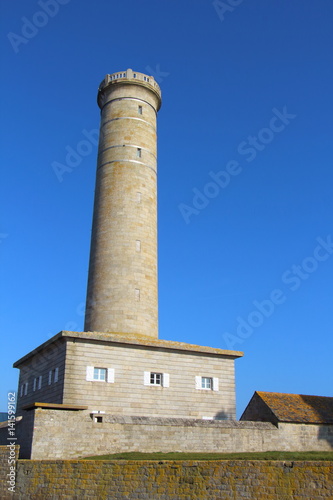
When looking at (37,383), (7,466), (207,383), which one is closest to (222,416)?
(207,383)

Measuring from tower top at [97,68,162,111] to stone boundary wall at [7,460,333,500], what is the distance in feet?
66.2

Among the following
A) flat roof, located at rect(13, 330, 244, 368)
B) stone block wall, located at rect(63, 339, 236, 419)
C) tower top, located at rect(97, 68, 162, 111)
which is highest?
tower top, located at rect(97, 68, 162, 111)

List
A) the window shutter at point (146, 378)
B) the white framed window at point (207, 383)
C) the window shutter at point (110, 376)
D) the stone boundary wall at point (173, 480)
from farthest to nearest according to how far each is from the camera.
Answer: the white framed window at point (207, 383)
the window shutter at point (146, 378)
the window shutter at point (110, 376)
the stone boundary wall at point (173, 480)

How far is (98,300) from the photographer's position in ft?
77.8

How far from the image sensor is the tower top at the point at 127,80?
27672mm

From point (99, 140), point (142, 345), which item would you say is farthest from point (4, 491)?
point (99, 140)

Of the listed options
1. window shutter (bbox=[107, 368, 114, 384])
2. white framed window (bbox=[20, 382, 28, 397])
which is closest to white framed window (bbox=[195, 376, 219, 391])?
window shutter (bbox=[107, 368, 114, 384])

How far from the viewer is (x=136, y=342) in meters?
20.9

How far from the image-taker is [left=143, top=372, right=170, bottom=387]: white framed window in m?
Answer: 20.8

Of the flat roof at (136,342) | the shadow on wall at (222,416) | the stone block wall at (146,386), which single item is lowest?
the shadow on wall at (222,416)

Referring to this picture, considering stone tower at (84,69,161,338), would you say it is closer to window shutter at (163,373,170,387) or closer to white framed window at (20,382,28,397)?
window shutter at (163,373,170,387)

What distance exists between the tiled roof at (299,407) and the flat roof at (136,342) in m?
2.49

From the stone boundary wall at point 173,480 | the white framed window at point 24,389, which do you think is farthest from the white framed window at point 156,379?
the white framed window at point 24,389

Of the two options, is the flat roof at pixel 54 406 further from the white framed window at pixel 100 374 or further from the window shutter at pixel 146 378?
the window shutter at pixel 146 378
